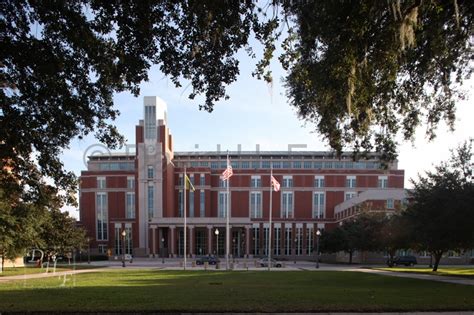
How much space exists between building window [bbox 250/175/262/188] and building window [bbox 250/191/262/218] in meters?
1.59

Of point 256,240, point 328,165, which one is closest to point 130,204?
point 256,240

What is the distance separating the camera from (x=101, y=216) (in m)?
111

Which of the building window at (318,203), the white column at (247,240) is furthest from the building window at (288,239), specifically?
the white column at (247,240)

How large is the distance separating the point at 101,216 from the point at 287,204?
1647 inches

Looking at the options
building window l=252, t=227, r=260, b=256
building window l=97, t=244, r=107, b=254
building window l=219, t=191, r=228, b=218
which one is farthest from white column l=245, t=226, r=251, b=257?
building window l=97, t=244, r=107, b=254

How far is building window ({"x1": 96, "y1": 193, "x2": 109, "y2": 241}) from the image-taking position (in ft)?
361

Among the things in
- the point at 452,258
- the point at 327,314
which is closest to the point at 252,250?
the point at 452,258

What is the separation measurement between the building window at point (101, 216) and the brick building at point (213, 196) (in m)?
0.22

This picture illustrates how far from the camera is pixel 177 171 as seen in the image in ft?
366

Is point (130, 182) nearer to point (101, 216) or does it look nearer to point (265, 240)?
point (101, 216)

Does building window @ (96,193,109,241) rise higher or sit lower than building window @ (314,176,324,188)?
lower

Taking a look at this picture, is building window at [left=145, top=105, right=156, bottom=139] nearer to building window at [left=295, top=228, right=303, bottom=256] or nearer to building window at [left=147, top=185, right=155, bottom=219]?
building window at [left=147, top=185, right=155, bottom=219]

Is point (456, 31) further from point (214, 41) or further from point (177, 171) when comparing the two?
point (177, 171)

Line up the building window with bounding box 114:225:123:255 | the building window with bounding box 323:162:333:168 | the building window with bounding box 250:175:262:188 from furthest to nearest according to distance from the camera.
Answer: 1. the building window with bounding box 250:175:262:188
2. the building window with bounding box 323:162:333:168
3. the building window with bounding box 114:225:123:255
